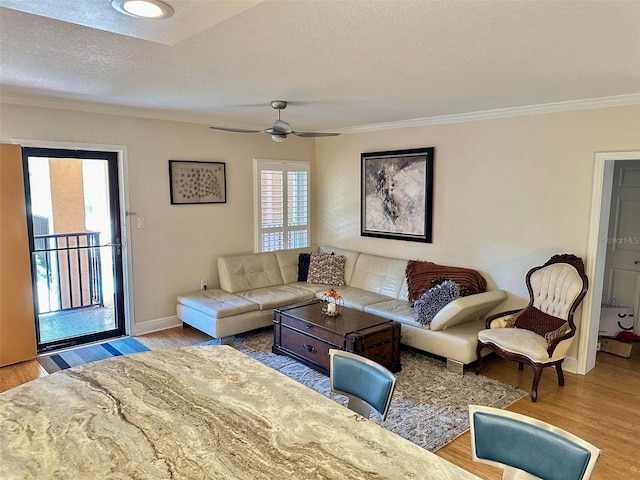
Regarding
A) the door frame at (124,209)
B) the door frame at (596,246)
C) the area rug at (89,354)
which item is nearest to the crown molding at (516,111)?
the door frame at (596,246)

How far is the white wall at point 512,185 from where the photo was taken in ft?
12.8

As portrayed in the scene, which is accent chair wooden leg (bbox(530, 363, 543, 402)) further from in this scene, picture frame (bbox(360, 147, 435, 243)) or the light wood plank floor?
picture frame (bbox(360, 147, 435, 243))

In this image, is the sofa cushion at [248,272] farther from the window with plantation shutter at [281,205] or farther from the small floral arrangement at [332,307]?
the small floral arrangement at [332,307]

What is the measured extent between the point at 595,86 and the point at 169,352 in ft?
11.4

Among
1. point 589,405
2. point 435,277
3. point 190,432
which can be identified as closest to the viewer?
point 190,432

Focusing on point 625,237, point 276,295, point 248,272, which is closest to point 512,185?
point 625,237

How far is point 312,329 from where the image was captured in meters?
4.01

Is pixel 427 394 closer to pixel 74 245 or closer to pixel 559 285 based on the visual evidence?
pixel 559 285

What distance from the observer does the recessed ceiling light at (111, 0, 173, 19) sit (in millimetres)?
1403

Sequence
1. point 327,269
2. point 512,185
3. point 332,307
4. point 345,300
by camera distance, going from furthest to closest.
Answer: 1. point 327,269
2. point 345,300
3. point 512,185
4. point 332,307

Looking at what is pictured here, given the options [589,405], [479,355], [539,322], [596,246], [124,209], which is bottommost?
[589,405]

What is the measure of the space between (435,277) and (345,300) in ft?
3.41

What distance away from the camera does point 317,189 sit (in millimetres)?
6539

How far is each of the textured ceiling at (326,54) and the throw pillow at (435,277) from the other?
5.53 feet
